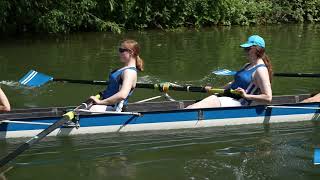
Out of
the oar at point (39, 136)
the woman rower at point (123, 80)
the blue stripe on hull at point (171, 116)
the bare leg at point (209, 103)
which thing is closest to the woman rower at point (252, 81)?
the bare leg at point (209, 103)

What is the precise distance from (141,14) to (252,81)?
615 inches

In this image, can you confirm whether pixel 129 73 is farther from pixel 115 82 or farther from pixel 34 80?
pixel 34 80

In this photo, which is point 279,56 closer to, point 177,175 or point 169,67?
point 169,67

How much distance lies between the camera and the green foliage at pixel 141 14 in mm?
19891

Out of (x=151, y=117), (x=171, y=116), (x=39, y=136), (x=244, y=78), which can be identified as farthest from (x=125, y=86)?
(x=244, y=78)

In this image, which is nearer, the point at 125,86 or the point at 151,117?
the point at 125,86

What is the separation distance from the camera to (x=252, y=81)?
841 centimetres

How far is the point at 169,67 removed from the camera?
1450 cm

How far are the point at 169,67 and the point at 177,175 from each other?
7.60 m

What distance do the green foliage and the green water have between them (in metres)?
0.97

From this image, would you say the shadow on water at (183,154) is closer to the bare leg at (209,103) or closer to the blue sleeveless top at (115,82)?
the bare leg at (209,103)

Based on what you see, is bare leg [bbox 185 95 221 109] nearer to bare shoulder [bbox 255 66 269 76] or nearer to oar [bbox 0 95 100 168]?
bare shoulder [bbox 255 66 269 76]

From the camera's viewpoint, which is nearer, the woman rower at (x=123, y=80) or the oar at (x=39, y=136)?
the oar at (x=39, y=136)

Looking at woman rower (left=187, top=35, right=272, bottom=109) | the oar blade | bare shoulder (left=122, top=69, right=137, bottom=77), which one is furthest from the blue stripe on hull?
the oar blade
